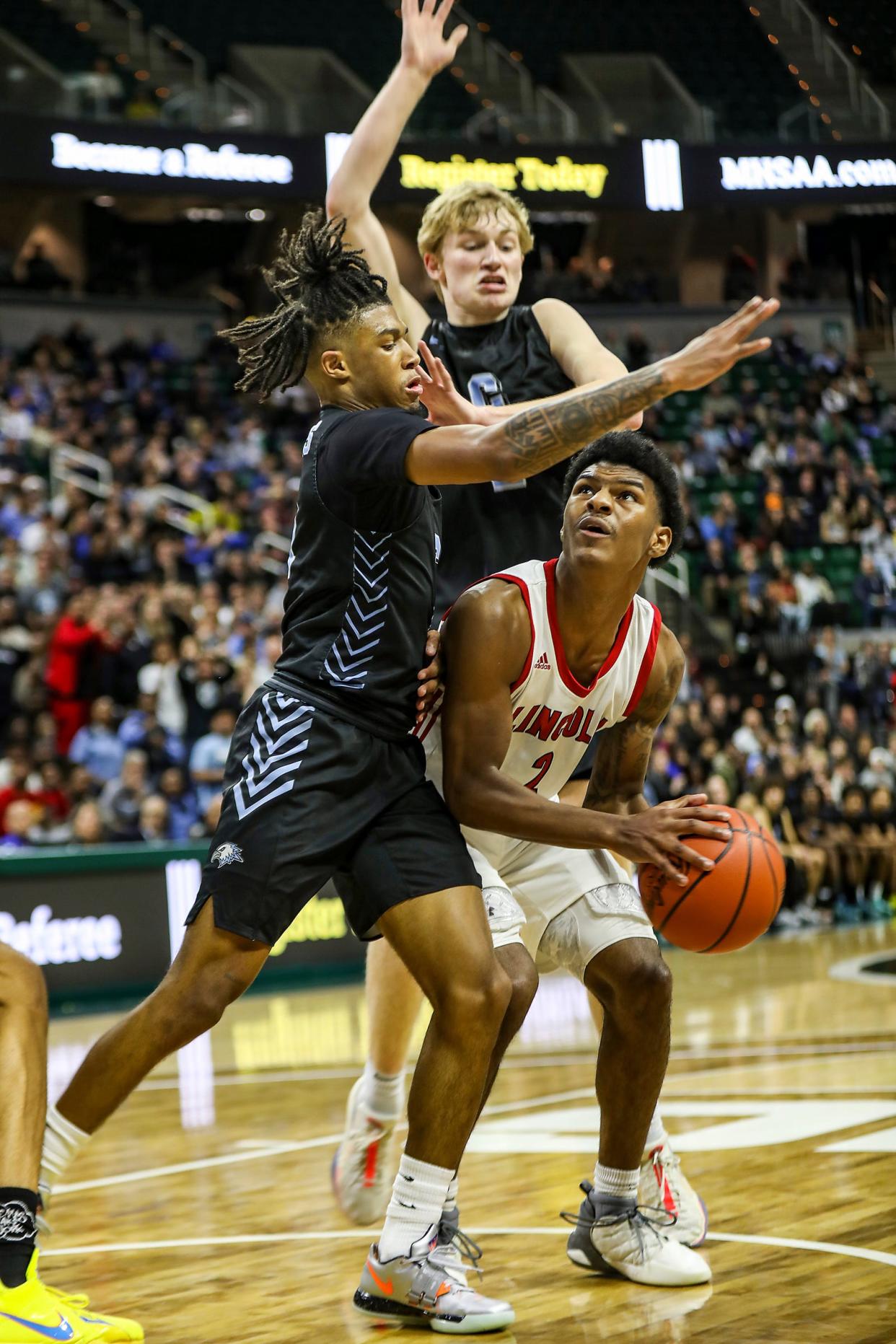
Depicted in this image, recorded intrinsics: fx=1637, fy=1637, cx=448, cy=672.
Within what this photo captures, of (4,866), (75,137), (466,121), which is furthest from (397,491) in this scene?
(466,121)

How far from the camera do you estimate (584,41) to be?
26719 millimetres

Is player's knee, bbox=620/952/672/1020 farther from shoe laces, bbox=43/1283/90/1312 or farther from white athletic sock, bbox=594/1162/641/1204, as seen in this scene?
shoe laces, bbox=43/1283/90/1312

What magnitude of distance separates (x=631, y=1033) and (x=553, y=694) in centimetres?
A: 87

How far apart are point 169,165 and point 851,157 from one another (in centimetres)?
1031

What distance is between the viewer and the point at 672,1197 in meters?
4.32

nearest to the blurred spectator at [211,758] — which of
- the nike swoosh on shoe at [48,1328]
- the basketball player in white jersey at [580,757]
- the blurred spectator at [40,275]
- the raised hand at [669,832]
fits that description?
the basketball player in white jersey at [580,757]

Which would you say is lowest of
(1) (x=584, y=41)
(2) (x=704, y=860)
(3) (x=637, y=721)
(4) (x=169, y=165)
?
(2) (x=704, y=860)

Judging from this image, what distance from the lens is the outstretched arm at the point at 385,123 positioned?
482 centimetres

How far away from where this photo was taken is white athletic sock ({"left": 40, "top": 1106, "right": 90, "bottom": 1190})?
152 inches

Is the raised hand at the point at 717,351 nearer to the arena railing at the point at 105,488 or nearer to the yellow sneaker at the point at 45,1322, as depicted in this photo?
the yellow sneaker at the point at 45,1322

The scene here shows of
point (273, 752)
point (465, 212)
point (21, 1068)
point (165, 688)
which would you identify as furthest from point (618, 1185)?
point (165, 688)

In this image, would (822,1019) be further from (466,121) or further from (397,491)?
(466,121)

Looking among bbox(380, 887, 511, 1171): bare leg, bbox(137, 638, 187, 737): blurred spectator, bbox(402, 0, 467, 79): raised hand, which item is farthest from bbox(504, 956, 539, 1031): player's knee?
bbox(137, 638, 187, 737): blurred spectator

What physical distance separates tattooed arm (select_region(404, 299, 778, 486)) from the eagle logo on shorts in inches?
38.3
